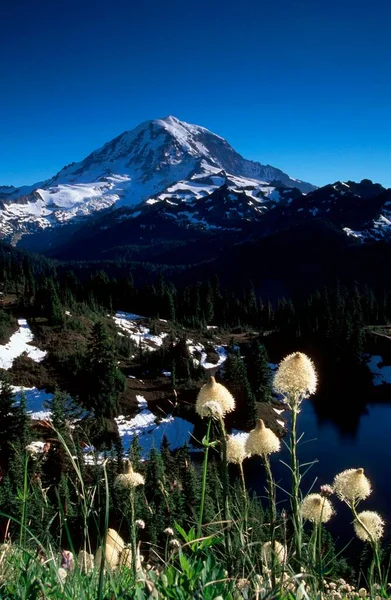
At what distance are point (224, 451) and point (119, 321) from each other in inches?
3785

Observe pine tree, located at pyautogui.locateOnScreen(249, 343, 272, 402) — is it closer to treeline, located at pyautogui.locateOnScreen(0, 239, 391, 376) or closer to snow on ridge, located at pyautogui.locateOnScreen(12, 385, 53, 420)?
treeline, located at pyautogui.locateOnScreen(0, 239, 391, 376)

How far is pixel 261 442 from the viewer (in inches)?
144

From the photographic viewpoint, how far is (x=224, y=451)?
2814mm

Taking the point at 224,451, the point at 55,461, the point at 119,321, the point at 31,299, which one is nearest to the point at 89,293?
the point at 119,321

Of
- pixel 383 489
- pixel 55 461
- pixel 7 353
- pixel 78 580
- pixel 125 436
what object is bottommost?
pixel 383 489

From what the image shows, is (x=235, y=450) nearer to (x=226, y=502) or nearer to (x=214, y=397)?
(x=214, y=397)

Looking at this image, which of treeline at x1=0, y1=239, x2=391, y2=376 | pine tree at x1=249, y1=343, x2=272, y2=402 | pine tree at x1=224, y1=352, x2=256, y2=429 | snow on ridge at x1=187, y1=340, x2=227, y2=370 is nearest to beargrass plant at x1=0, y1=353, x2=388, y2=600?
pine tree at x1=224, y1=352, x2=256, y2=429

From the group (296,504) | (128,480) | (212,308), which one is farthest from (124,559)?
Result: (212,308)

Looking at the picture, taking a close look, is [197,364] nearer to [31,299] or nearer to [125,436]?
[125,436]

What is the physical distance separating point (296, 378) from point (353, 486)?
116 centimetres

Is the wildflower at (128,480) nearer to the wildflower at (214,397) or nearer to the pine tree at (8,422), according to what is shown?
the wildflower at (214,397)

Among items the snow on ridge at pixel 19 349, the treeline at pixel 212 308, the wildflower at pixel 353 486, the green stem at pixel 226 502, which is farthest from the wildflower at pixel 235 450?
the treeline at pixel 212 308

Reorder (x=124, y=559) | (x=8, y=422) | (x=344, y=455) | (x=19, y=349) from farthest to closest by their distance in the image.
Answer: (x=19, y=349) < (x=344, y=455) < (x=8, y=422) < (x=124, y=559)

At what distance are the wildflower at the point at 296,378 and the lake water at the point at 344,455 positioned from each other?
34.2 metres
